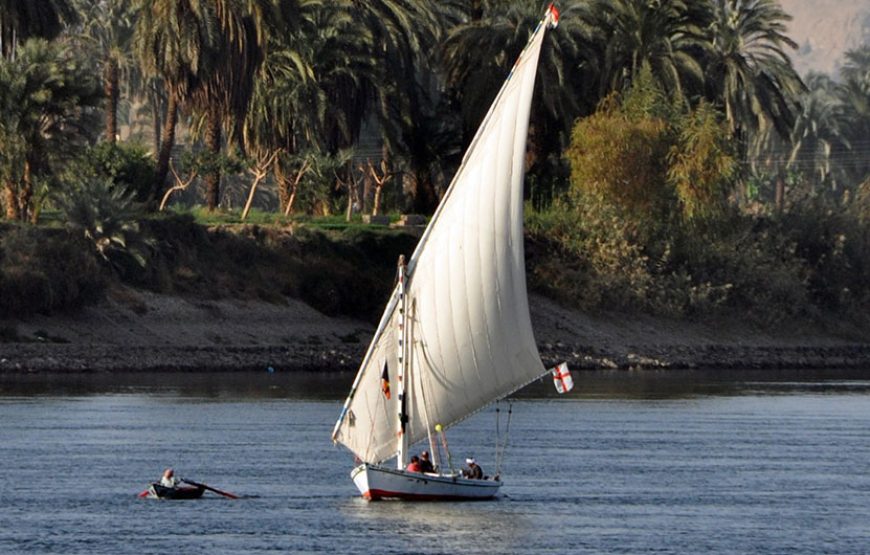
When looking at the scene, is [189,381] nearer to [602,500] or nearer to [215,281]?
[215,281]

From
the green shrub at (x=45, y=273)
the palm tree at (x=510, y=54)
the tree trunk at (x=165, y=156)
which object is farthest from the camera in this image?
the palm tree at (x=510, y=54)

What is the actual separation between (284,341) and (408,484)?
52.8m

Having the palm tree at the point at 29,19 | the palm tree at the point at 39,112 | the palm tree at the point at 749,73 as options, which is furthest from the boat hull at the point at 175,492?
the palm tree at the point at 749,73

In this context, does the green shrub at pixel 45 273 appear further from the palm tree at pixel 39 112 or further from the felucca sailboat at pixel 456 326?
the felucca sailboat at pixel 456 326

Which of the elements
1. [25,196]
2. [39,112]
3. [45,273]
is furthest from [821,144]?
[45,273]

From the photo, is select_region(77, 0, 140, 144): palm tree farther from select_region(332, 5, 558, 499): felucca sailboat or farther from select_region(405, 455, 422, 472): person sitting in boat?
select_region(405, 455, 422, 472): person sitting in boat

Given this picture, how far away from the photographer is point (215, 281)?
104438 millimetres

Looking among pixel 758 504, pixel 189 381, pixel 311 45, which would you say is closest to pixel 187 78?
pixel 311 45

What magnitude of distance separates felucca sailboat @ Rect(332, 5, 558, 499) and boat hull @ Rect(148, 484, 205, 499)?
4828 millimetres

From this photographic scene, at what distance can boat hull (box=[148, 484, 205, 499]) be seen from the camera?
51.7 m

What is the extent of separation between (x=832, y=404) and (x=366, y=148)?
173 ft

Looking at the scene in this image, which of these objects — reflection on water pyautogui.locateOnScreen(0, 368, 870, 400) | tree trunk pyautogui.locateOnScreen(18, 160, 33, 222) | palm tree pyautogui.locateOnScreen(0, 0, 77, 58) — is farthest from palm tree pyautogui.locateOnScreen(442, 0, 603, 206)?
tree trunk pyautogui.locateOnScreen(18, 160, 33, 222)

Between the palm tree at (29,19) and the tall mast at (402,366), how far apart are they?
56745 millimetres

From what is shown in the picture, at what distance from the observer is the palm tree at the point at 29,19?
100375 mm
